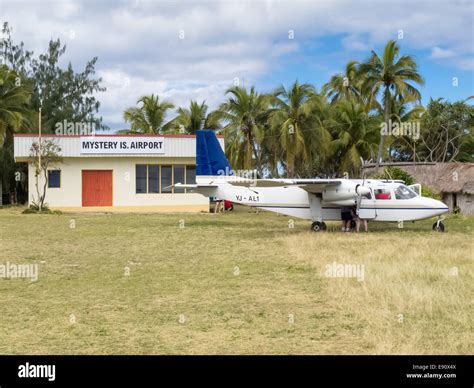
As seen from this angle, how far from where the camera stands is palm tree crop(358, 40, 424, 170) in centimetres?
3538

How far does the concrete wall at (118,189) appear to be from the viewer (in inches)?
1287

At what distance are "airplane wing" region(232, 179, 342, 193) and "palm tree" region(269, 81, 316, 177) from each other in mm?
15774

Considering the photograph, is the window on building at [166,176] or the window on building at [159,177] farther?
the window on building at [166,176]

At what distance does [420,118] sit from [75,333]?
42.6m

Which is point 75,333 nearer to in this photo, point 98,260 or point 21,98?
point 98,260

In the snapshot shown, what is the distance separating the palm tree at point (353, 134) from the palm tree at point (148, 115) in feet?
43.9

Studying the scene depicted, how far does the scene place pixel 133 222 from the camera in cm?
2439

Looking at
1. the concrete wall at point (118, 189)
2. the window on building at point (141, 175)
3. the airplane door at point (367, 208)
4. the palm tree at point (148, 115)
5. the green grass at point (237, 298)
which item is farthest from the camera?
the palm tree at point (148, 115)

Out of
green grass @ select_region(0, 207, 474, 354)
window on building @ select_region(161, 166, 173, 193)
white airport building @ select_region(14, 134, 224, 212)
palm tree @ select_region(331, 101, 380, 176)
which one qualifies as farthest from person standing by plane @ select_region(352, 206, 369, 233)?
palm tree @ select_region(331, 101, 380, 176)

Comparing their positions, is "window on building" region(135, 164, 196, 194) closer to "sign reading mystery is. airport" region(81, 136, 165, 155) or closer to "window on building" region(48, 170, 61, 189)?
"sign reading mystery is. airport" region(81, 136, 165, 155)

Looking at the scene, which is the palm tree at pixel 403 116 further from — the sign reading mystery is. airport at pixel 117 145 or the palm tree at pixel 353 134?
the sign reading mystery is. airport at pixel 117 145

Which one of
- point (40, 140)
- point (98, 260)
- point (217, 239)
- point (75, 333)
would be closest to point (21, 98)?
point (40, 140)

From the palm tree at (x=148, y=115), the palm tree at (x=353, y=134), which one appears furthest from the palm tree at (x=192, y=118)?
the palm tree at (x=353, y=134)
